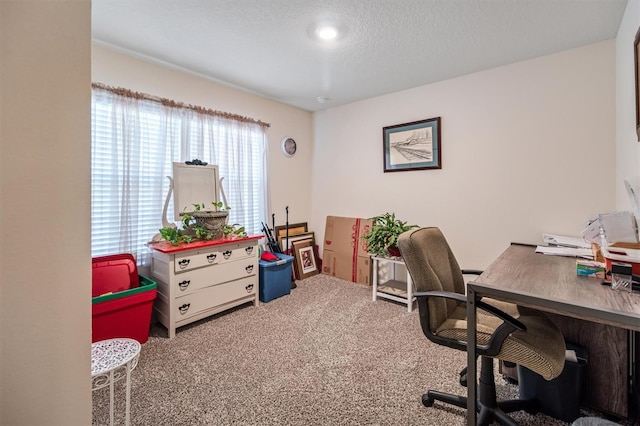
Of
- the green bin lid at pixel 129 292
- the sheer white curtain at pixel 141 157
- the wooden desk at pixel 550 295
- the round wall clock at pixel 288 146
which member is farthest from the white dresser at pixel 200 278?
the wooden desk at pixel 550 295

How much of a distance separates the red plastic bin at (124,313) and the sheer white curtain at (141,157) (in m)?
0.44

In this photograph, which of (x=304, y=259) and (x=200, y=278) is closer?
(x=200, y=278)

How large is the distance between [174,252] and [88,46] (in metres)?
1.84

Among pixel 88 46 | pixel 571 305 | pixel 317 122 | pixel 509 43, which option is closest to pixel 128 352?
pixel 88 46

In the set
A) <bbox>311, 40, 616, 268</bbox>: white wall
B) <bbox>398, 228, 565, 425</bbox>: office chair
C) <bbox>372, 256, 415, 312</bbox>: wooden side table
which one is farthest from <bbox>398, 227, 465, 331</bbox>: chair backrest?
<bbox>311, 40, 616, 268</bbox>: white wall

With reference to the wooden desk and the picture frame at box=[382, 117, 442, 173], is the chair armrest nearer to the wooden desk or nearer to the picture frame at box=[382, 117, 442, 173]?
the wooden desk

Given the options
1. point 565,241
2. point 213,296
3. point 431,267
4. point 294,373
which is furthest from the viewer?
point 213,296

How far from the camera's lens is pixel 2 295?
62 centimetres

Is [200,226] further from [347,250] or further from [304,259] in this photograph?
[347,250]

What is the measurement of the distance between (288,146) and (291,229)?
45.9 inches

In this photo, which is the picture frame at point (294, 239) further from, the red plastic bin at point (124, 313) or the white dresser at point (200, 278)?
the red plastic bin at point (124, 313)

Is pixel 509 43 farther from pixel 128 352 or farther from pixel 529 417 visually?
pixel 128 352

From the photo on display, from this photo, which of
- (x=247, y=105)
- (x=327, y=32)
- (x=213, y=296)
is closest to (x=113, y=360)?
(x=213, y=296)

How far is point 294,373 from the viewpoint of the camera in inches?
73.7
